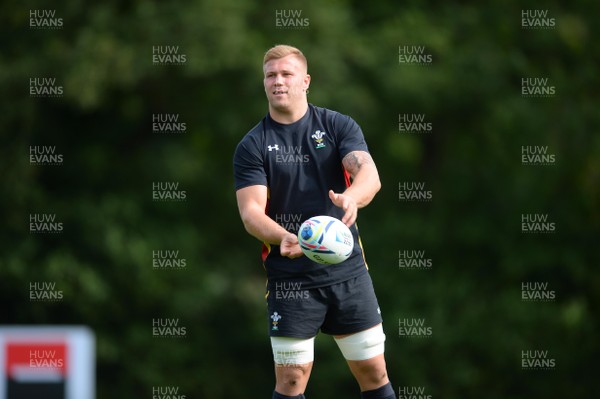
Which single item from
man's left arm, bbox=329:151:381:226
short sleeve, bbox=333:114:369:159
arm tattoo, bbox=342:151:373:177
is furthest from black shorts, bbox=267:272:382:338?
short sleeve, bbox=333:114:369:159

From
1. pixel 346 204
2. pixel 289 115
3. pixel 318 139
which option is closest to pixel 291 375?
pixel 346 204

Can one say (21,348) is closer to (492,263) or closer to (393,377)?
(393,377)

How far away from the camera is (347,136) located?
7.12 m

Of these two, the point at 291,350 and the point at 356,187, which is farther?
the point at 291,350

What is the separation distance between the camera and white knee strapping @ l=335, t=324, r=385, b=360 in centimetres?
710

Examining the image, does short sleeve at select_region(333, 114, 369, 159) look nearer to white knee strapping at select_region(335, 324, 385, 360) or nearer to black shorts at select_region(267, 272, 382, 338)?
black shorts at select_region(267, 272, 382, 338)

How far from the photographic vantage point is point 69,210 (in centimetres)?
2067

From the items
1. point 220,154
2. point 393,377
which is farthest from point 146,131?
point 393,377

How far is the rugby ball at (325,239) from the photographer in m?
6.45

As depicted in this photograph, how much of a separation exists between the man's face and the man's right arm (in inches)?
23.5

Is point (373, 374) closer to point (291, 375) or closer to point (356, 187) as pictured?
point (291, 375)

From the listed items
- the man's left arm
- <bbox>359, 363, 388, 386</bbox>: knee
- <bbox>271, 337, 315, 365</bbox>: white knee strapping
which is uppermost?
the man's left arm

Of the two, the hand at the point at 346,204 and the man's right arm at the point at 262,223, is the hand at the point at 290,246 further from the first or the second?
the hand at the point at 346,204

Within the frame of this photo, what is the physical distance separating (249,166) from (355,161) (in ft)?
2.36
